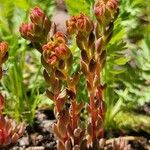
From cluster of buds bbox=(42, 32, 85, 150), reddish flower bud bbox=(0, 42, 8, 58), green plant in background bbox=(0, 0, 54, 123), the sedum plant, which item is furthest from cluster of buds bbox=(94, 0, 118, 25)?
green plant in background bbox=(0, 0, 54, 123)

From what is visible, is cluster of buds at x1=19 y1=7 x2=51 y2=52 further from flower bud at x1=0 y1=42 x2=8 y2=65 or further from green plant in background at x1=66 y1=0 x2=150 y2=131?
green plant in background at x1=66 y1=0 x2=150 y2=131

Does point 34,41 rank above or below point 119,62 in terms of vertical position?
above

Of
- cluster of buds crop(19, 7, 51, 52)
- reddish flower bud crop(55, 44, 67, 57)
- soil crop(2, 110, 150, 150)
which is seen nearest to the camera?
reddish flower bud crop(55, 44, 67, 57)

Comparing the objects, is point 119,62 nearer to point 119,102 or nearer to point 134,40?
point 119,102

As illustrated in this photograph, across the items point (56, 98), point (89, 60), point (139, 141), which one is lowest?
point (139, 141)

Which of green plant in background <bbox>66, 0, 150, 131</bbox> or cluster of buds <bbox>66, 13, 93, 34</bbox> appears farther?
green plant in background <bbox>66, 0, 150, 131</bbox>

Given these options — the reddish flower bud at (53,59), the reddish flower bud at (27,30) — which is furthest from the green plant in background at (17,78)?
the reddish flower bud at (53,59)

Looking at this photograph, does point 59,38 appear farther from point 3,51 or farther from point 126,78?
point 126,78

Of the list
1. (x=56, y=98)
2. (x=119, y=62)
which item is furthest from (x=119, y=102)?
(x=56, y=98)
